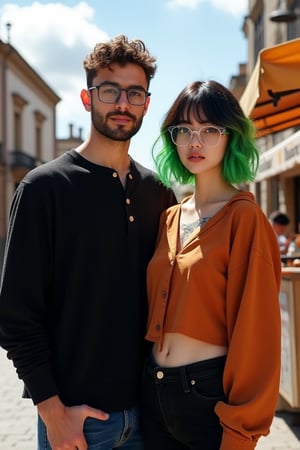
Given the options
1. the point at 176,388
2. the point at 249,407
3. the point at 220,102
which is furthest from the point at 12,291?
the point at 220,102

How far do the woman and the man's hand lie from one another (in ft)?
0.88

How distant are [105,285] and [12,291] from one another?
330mm

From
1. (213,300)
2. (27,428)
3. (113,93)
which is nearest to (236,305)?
(213,300)

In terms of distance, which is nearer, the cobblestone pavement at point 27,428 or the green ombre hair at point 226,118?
the green ombre hair at point 226,118

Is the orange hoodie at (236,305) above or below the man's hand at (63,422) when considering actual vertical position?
above

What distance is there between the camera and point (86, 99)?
2396 mm

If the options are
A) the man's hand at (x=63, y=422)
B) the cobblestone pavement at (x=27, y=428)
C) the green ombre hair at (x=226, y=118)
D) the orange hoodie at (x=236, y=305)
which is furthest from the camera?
the cobblestone pavement at (x=27, y=428)

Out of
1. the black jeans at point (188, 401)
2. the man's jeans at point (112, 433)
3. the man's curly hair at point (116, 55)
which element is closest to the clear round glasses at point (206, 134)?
the man's curly hair at point (116, 55)

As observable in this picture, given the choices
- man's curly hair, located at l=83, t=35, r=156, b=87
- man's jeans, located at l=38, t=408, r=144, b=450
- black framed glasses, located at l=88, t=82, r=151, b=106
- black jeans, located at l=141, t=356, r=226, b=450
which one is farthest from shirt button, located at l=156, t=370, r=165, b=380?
man's curly hair, located at l=83, t=35, r=156, b=87

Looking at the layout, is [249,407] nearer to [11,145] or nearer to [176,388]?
[176,388]

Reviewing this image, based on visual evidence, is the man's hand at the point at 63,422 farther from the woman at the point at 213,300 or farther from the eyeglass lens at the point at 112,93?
the eyeglass lens at the point at 112,93

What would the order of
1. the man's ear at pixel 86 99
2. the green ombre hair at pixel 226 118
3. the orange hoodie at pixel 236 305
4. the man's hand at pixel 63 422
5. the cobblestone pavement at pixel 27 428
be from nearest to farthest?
the orange hoodie at pixel 236 305 → the man's hand at pixel 63 422 → the green ombre hair at pixel 226 118 → the man's ear at pixel 86 99 → the cobblestone pavement at pixel 27 428

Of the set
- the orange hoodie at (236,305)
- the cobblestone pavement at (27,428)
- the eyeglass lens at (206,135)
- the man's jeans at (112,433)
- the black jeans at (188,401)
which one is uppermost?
the eyeglass lens at (206,135)

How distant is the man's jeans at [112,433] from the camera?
2.15 m
